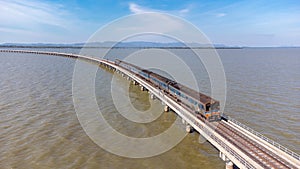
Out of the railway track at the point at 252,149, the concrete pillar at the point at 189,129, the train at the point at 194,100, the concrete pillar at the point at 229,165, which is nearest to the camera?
the railway track at the point at 252,149

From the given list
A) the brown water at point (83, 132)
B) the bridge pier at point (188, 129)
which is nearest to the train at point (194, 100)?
the bridge pier at point (188, 129)

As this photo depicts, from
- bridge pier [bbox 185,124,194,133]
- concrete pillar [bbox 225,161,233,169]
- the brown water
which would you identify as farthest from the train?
concrete pillar [bbox 225,161,233,169]

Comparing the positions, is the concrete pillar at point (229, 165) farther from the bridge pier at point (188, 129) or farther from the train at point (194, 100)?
the bridge pier at point (188, 129)

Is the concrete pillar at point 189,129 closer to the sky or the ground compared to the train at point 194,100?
closer to the ground

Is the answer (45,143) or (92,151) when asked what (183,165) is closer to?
(92,151)

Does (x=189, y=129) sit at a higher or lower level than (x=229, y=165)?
higher

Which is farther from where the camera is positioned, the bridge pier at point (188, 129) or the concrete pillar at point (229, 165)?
the bridge pier at point (188, 129)

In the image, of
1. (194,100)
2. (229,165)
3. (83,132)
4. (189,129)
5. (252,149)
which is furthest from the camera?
(194,100)

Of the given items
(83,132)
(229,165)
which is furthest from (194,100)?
(83,132)

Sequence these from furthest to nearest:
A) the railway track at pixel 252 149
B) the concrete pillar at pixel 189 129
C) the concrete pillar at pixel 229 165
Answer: the concrete pillar at pixel 189 129 < the concrete pillar at pixel 229 165 < the railway track at pixel 252 149

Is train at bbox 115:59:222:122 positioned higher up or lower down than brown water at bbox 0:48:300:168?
higher up

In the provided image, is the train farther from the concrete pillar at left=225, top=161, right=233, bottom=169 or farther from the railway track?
the concrete pillar at left=225, top=161, right=233, bottom=169

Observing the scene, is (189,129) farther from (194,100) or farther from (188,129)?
(194,100)

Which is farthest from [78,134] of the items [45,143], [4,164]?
[4,164]
